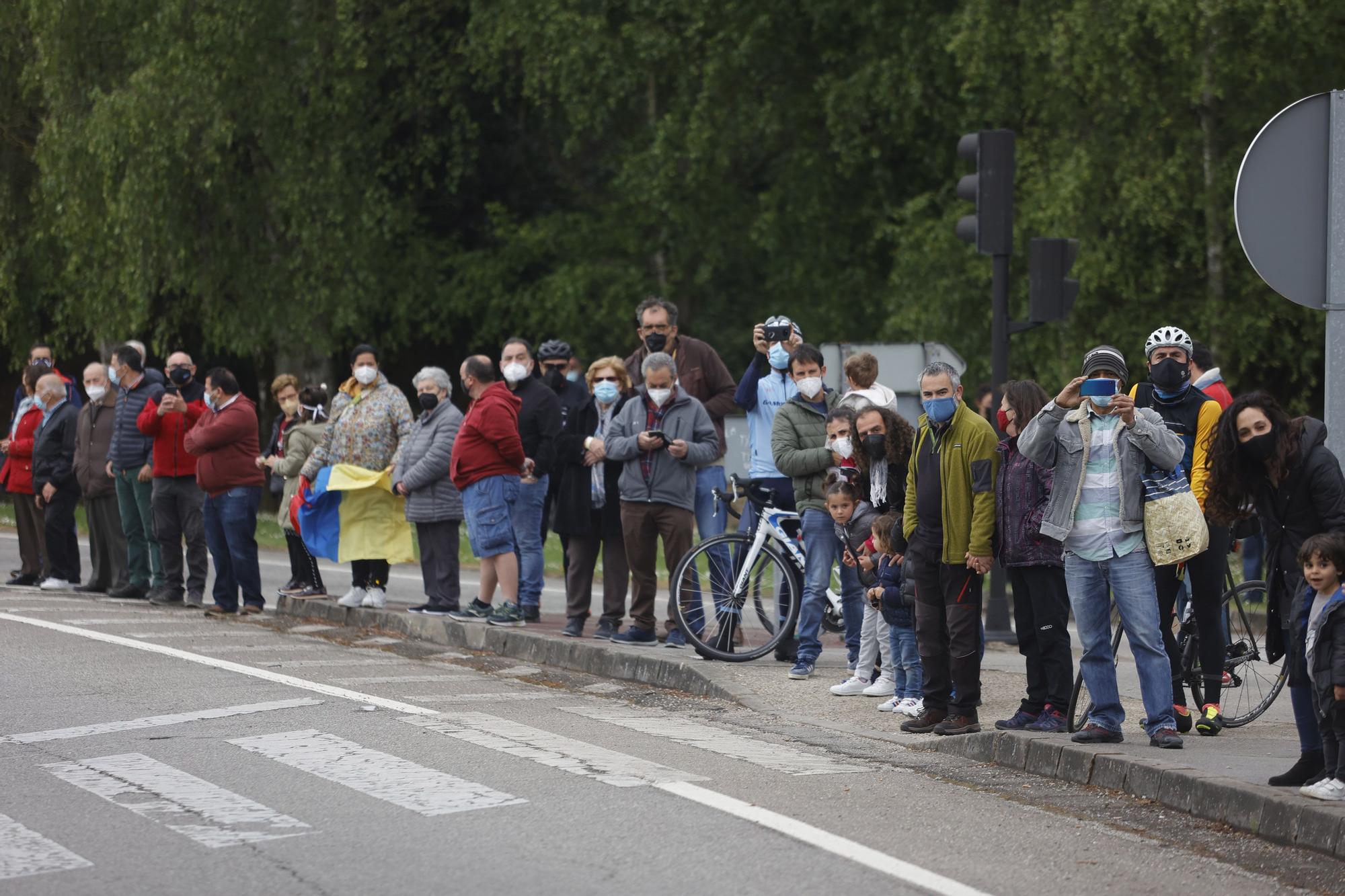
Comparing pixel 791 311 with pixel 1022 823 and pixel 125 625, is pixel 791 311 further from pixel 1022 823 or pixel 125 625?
pixel 1022 823

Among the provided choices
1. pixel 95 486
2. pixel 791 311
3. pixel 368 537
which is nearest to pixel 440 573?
pixel 368 537

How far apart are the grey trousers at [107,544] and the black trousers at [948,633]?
8.79 meters

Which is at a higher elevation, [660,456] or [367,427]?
[367,427]


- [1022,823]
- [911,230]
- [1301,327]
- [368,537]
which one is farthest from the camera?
[911,230]

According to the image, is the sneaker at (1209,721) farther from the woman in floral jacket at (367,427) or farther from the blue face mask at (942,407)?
the woman in floral jacket at (367,427)

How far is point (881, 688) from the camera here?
10.5 meters

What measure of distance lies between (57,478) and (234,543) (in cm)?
263

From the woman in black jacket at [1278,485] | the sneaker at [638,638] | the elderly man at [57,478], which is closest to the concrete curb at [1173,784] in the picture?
the woman in black jacket at [1278,485]

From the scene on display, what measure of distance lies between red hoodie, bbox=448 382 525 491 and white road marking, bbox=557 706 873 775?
3.26m

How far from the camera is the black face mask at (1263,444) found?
804 centimetres

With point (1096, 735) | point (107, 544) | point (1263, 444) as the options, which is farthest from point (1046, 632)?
point (107, 544)

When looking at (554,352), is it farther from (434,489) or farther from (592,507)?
(592,507)

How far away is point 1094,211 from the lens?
79.2 feet

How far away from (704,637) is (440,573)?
288 centimetres
